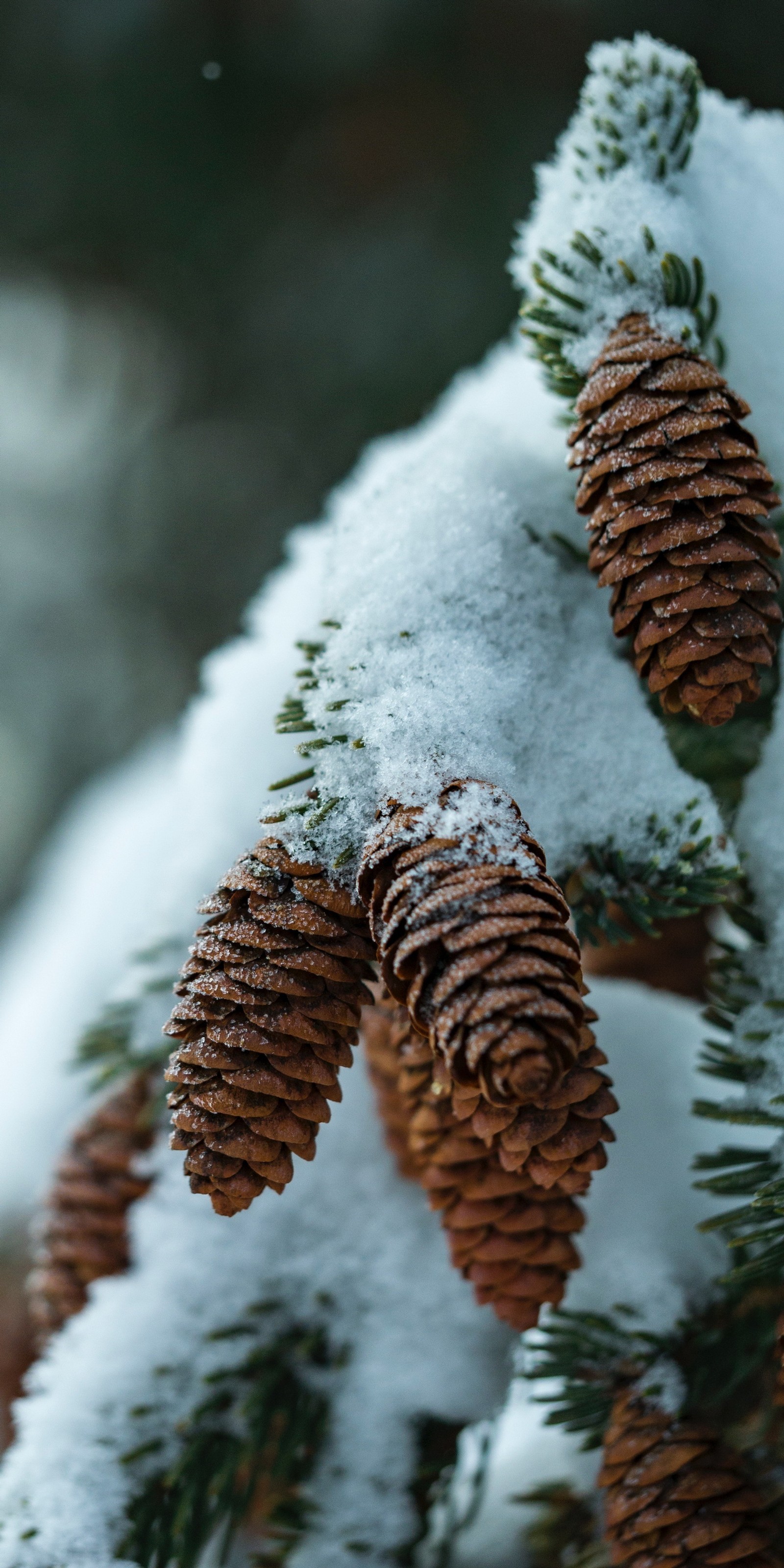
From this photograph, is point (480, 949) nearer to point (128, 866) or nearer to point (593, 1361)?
point (593, 1361)

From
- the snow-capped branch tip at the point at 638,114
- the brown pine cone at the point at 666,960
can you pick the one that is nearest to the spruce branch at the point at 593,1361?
the brown pine cone at the point at 666,960

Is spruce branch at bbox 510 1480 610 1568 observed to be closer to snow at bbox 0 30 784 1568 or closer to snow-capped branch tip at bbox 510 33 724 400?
snow at bbox 0 30 784 1568

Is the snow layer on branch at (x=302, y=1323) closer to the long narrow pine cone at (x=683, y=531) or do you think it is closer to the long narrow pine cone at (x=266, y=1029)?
the long narrow pine cone at (x=266, y=1029)

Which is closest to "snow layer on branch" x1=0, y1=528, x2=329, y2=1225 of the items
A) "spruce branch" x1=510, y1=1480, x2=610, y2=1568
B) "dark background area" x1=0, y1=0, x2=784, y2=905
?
"dark background area" x1=0, y1=0, x2=784, y2=905

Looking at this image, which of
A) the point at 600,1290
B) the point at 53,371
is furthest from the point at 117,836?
the point at 600,1290

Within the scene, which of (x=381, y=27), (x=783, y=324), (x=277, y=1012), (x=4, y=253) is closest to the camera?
(x=277, y=1012)

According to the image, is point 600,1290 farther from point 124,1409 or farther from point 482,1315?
point 124,1409

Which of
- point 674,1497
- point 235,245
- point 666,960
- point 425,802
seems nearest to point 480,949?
point 425,802

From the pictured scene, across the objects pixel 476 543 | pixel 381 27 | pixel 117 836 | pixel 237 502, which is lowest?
pixel 476 543
